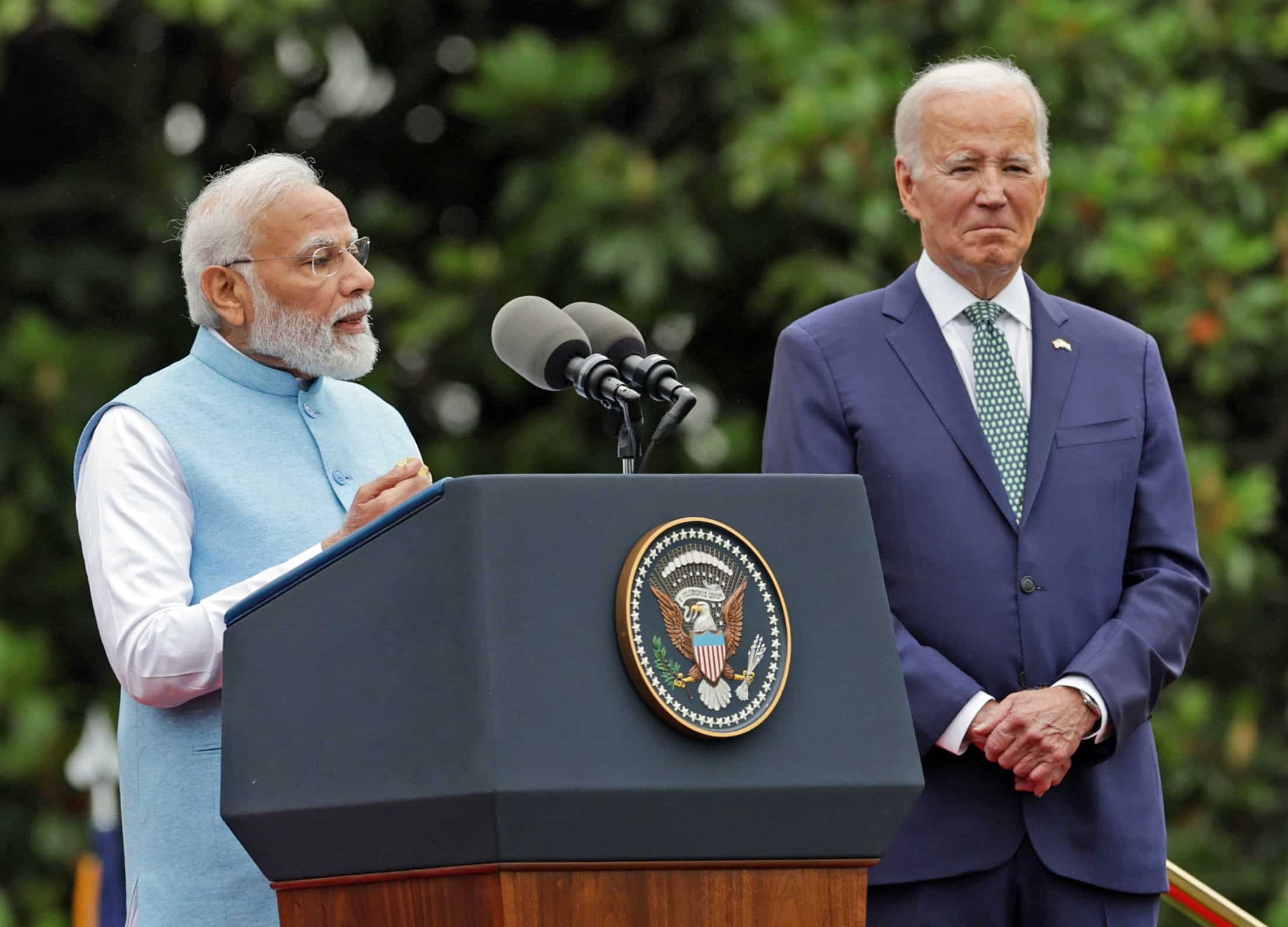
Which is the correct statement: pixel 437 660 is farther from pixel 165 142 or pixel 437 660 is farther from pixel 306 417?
pixel 165 142

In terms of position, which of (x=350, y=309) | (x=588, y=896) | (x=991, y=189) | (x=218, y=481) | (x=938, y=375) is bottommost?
(x=588, y=896)

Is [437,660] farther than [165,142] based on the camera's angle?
No

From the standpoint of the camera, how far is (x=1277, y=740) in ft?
23.9

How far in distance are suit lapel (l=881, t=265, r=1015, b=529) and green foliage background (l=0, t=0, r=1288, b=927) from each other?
298 centimetres

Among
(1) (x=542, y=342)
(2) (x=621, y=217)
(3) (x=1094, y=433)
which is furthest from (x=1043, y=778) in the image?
(2) (x=621, y=217)

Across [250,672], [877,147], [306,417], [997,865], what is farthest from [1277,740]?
[250,672]

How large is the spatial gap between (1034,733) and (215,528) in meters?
1.18

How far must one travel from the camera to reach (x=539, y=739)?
213cm

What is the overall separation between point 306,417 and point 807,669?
1097 millimetres

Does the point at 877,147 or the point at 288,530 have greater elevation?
the point at 877,147

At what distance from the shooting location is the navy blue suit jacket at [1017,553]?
2.97m

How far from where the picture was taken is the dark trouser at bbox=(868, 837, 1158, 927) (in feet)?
9.68

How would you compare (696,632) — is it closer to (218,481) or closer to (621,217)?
(218,481)

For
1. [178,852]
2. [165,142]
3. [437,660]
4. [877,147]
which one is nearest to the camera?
[437,660]
